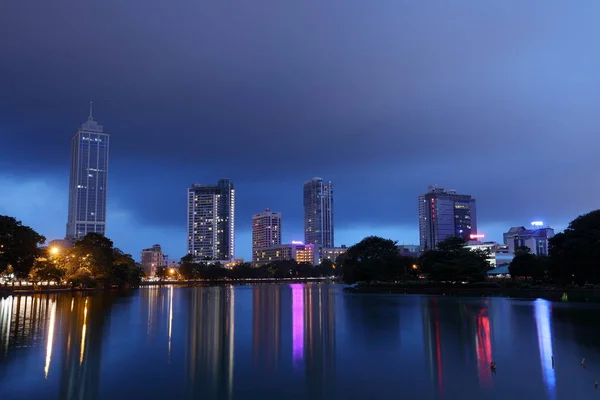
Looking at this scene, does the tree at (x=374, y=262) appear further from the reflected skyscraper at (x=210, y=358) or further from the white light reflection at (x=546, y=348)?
the reflected skyscraper at (x=210, y=358)

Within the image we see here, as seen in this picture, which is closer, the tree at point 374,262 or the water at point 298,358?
the water at point 298,358

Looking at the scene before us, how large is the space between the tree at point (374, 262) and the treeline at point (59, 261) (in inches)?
1758

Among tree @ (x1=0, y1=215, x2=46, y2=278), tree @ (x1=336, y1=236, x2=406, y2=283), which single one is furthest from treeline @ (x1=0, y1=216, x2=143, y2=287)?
tree @ (x1=336, y1=236, x2=406, y2=283)

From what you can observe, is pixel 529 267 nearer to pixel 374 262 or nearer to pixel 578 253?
pixel 374 262

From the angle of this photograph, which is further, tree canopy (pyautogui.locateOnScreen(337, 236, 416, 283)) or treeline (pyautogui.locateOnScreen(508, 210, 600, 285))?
tree canopy (pyautogui.locateOnScreen(337, 236, 416, 283))

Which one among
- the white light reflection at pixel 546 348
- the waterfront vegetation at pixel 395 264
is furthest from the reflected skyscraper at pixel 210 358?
the waterfront vegetation at pixel 395 264

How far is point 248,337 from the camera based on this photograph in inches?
977

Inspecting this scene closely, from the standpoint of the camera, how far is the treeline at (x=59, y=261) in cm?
6284

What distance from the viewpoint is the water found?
14109mm

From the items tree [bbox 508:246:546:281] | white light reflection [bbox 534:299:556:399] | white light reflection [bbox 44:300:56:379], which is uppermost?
tree [bbox 508:246:546:281]

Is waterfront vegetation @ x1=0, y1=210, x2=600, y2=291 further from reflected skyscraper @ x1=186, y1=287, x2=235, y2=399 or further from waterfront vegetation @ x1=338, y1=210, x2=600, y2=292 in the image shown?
reflected skyscraper @ x1=186, y1=287, x2=235, y2=399

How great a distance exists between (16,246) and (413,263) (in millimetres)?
79623

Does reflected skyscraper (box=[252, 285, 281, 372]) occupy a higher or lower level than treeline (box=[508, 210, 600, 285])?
lower

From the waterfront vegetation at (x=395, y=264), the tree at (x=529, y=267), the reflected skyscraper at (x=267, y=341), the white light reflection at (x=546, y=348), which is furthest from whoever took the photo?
the tree at (x=529, y=267)
